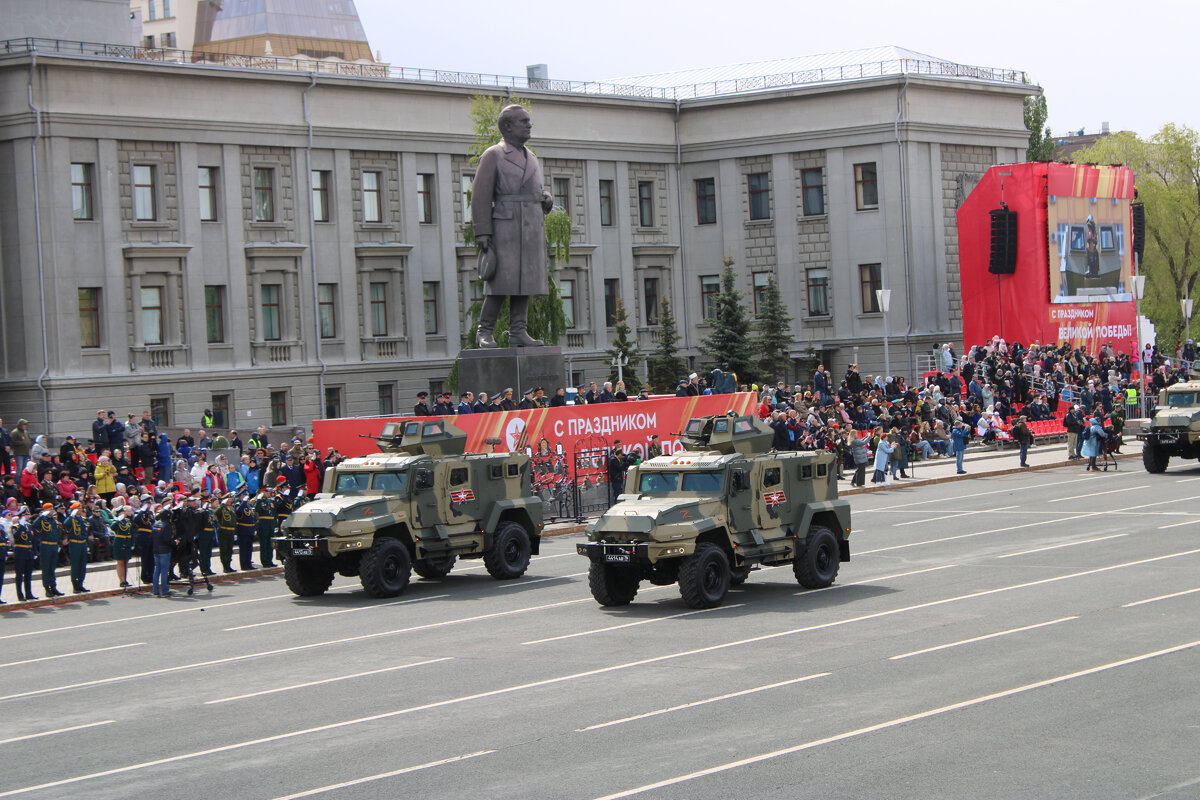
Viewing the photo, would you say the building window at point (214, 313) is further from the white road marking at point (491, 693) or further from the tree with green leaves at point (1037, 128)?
the tree with green leaves at point (1037, 128)

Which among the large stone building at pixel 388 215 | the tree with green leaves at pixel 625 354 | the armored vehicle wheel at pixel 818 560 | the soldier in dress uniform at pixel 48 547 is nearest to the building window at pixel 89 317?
the large stone building at pixel 388 215

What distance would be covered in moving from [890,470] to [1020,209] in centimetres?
1798

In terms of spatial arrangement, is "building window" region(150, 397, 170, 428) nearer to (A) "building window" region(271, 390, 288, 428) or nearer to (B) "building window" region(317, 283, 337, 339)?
(A) "building window" region(271, 390, 288, 428)

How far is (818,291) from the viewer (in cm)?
6431

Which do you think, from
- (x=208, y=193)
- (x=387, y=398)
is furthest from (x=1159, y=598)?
(x=387, y=398)

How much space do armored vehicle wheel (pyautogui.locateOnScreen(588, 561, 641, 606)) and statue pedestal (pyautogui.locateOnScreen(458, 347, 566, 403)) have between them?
15157 millimetres

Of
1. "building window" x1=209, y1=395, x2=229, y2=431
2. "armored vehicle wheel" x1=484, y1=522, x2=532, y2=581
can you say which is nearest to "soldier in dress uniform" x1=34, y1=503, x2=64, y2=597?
"armored vehicle wheel" x1=484, y1=522, x2=532, y2=581

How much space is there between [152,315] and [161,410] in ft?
10.2

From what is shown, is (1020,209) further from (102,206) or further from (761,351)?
(102,206)

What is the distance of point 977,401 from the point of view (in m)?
48.6

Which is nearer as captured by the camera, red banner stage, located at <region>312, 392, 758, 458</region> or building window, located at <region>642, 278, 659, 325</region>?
red banner stage, located at <region>312, 392, 758, 458</region>

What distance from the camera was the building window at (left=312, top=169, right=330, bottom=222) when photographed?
55562 millimetres

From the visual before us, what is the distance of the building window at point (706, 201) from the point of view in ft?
217

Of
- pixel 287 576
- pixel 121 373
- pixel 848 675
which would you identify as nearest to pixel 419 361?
pixel 121 373
